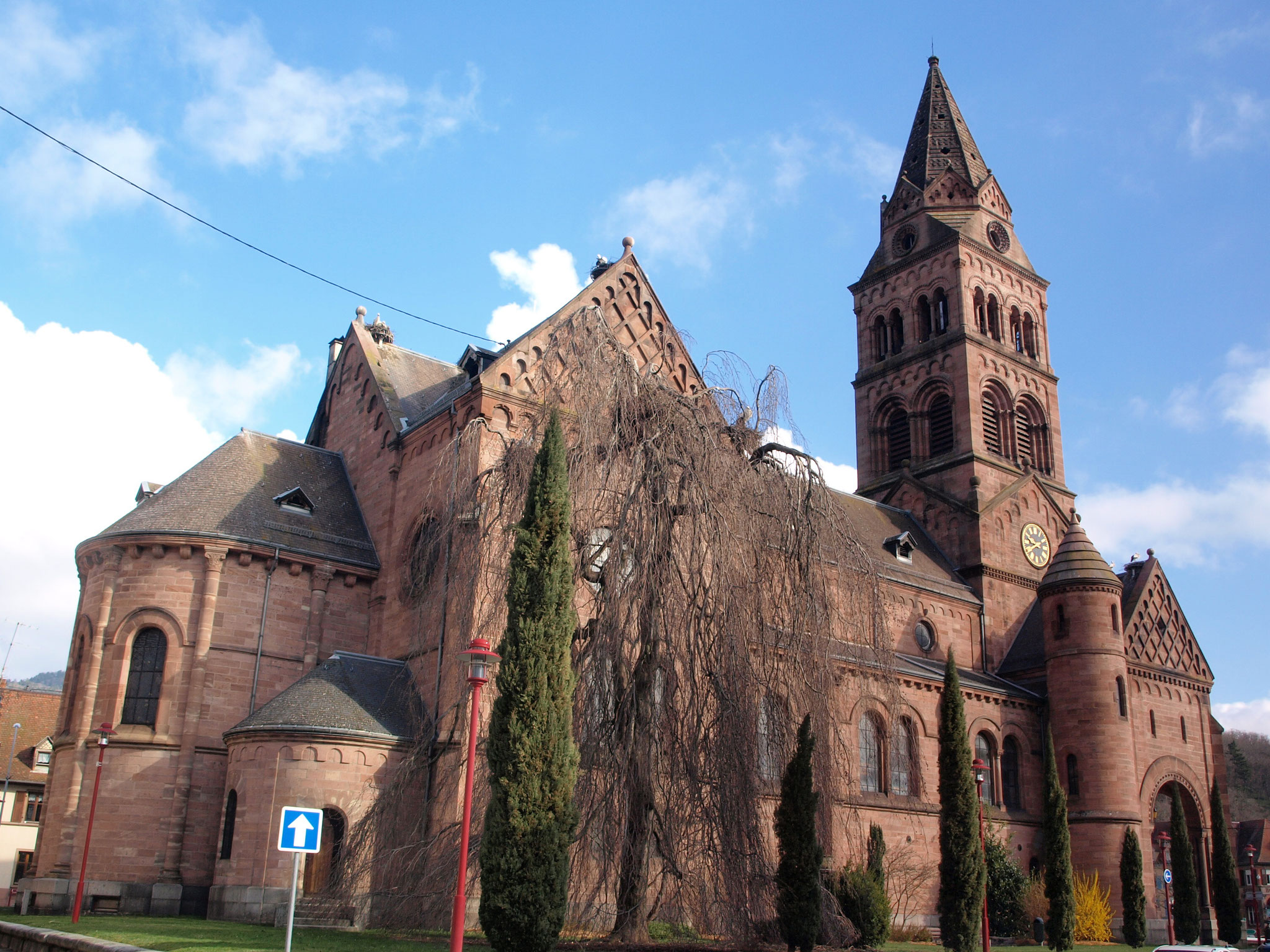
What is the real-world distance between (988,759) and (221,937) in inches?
1106

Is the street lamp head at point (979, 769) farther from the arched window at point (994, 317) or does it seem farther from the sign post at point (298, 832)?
the arched window at point (994, 317)

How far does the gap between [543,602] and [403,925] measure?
17.0 feet

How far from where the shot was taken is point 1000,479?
148ft

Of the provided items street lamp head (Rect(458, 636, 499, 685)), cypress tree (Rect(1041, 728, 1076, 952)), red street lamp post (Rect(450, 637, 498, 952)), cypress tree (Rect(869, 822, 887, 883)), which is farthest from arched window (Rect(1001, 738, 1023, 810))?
street lamp head (Rect(458, 636, 499, 685))

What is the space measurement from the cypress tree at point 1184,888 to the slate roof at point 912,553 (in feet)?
34.3

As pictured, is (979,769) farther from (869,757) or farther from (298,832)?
(298,832)

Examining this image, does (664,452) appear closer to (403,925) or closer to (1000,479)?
(403,925)

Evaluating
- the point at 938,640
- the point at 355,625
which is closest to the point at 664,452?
the point at 355,625

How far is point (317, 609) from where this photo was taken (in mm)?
28109

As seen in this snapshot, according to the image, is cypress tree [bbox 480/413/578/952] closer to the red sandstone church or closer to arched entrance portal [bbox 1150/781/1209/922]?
the red sandstone church

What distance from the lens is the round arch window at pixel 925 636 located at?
39500 millimetres

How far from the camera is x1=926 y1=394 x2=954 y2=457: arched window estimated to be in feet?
152

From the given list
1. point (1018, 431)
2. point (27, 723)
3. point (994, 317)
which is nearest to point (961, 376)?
point (1018, 431)

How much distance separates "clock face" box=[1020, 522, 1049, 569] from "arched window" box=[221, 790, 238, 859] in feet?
107
